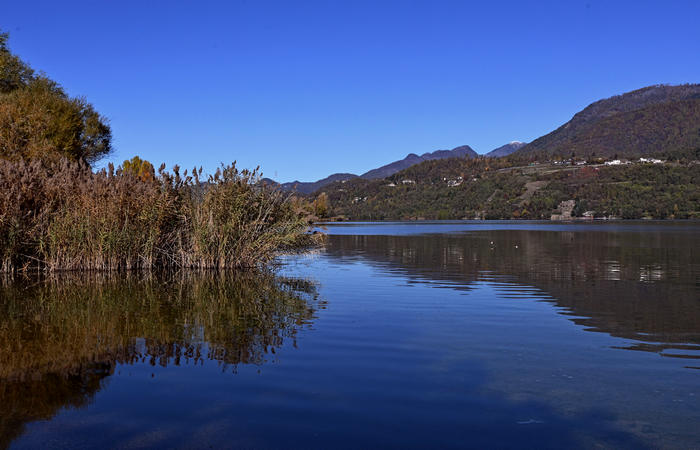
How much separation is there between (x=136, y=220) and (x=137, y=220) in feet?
0.11

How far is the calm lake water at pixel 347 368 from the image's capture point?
5.09m

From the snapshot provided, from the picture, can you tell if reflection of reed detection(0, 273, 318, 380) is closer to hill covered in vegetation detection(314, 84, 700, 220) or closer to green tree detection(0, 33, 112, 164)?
green tree detection(0, 33, 112, 164)

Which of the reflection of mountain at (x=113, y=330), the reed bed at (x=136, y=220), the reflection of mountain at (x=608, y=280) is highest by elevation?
the reed bed at (x=136, y=220)

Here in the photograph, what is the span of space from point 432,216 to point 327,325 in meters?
152

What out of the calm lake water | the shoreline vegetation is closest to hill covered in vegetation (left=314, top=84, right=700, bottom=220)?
the shoreline vegetation

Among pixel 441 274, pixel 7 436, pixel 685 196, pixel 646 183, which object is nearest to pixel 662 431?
pixel 7 436

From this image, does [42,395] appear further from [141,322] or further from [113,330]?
[141,322]

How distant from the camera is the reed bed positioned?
18.0 m

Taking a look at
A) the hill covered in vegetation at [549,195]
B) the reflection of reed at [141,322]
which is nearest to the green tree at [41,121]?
the reflection of reed at [141,322]

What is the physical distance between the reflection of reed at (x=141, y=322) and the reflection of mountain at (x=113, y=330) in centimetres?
1

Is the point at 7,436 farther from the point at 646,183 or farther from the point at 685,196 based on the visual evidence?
the point at 646,183

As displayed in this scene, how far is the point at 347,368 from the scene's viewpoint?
7246mm

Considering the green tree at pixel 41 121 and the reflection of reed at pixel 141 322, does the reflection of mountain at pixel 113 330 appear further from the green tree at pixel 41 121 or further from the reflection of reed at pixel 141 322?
the green tree at pixel 41 121

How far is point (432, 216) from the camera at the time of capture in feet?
527
